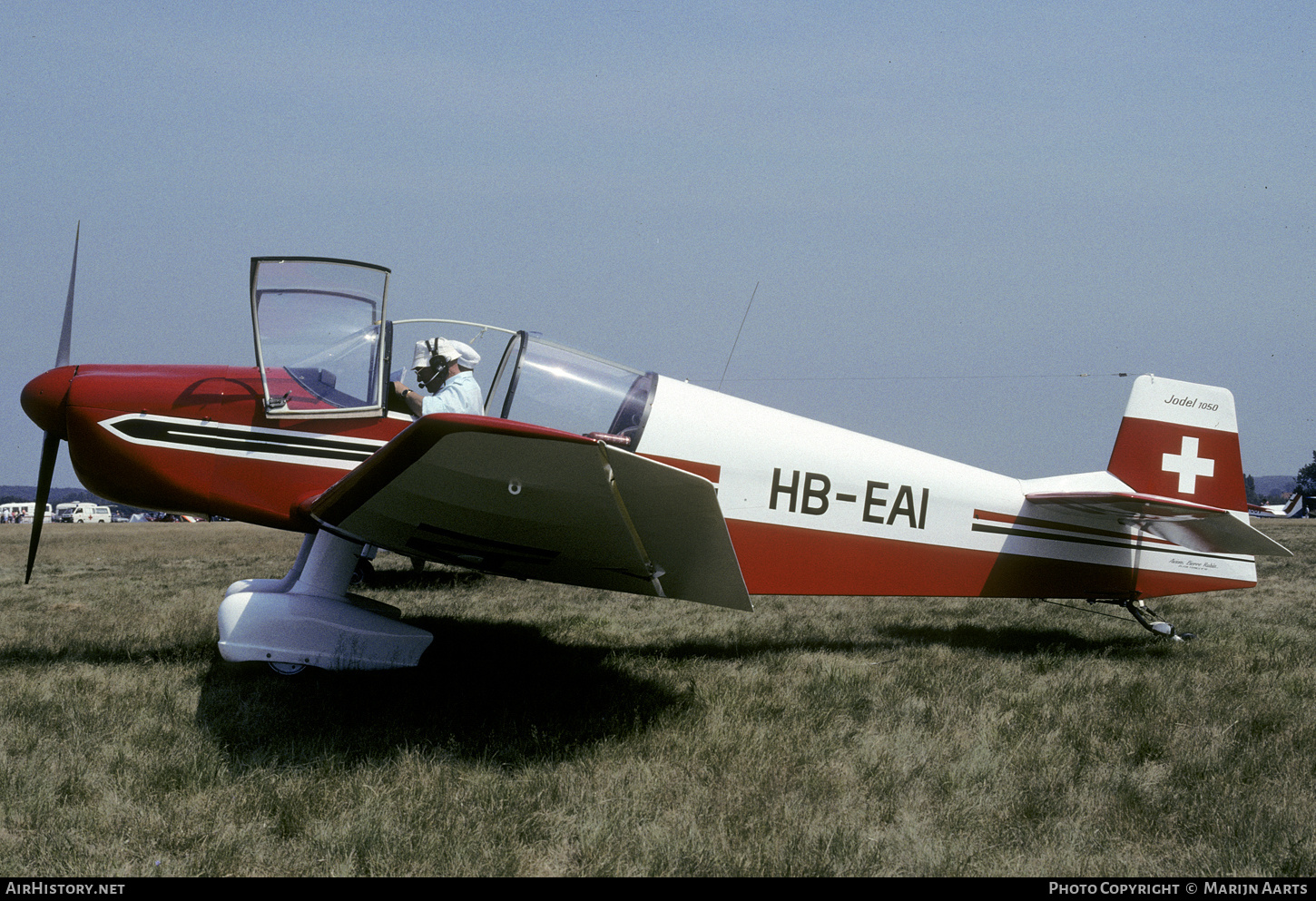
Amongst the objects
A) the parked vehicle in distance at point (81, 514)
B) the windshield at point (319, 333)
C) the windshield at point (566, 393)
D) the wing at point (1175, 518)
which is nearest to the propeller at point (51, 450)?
the windshield at point (319, 333)

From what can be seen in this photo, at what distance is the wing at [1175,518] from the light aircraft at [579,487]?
0.02 meters

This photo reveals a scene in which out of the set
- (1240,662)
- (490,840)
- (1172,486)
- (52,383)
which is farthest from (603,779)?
(1172,486)

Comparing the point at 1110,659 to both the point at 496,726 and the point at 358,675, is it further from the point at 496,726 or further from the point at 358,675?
the point at 358,675

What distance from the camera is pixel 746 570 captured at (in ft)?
16.2

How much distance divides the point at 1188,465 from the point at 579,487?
5.09 meters

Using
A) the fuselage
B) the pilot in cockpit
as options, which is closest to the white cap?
the pilot in cockpit

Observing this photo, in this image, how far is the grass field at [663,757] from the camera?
8.71 feet

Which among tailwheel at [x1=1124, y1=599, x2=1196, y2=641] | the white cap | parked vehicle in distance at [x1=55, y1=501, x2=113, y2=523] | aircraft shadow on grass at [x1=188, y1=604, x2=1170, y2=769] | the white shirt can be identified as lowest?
parked vehicle in distance at [x1=55, y1=501, x2=113, y2=523]

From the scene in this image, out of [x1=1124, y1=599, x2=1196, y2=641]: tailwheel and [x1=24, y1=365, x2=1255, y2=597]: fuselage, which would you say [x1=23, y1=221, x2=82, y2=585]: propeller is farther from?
[x1=1124, y1=599, x2=1196, y2=641]: tailwheel

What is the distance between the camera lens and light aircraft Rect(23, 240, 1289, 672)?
11.6ft

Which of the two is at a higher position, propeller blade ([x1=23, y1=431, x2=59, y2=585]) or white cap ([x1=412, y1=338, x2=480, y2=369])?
white cap ([x1=412, y1=338, x2=480, y2=369])

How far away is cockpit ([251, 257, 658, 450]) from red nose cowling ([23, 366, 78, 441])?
109 centimetres

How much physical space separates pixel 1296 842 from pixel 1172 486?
12.3 feet

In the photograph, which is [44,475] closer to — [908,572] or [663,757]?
[663,757]
